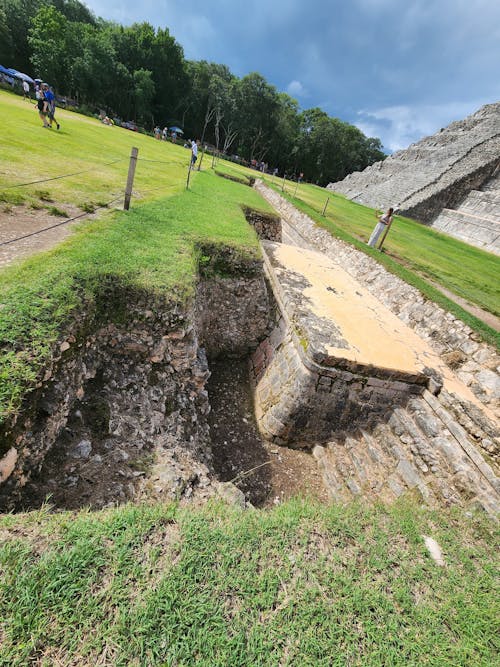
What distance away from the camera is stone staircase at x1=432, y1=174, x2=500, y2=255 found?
678 inches

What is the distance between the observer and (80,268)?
4047 mm

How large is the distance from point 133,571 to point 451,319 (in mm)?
6527

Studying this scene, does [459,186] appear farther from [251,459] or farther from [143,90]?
[143,90]

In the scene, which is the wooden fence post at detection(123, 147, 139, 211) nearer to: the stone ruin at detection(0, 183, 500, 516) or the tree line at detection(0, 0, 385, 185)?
the stone ruin at detection(0, 183, 500, 516)

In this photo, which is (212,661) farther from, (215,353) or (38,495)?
(215,353)

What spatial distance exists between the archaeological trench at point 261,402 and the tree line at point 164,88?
148ft

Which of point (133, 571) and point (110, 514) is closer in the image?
point (133, 571)

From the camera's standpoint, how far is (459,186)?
2355 cm

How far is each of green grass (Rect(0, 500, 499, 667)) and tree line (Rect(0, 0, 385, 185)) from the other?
4861cm

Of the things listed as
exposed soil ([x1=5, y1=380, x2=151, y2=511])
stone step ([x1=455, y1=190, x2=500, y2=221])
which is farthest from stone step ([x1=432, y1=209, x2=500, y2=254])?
exposed soil ([x1=5, y1=380, x2=151, y2=511])

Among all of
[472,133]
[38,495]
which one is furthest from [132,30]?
[38,495]

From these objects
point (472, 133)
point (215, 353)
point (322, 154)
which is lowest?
point (215, 353)

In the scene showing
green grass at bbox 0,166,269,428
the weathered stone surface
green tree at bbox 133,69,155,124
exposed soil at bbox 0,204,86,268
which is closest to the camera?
green grass at bbox 0,166,269,428

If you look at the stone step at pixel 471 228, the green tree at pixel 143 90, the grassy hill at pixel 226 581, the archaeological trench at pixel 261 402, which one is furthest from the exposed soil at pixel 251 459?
the green tree at pixel 143 90
